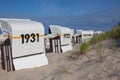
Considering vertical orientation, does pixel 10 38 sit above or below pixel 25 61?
above

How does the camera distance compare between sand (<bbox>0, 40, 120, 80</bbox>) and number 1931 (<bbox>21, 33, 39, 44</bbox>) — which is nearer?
sand (<bbox>0, 40, 120, 80</bbox>)

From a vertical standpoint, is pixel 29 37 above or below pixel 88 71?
above

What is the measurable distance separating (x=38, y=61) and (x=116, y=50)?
11.8 ft

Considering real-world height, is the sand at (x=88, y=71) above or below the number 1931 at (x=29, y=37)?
below

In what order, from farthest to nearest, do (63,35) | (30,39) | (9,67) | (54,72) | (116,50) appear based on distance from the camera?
(63,35) → (30,39) → (9,67) → (116,50) → (54,72)

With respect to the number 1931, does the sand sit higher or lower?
lower

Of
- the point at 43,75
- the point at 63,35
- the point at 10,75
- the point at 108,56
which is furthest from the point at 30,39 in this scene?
the point at 63,35

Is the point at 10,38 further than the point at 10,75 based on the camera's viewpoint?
Yes

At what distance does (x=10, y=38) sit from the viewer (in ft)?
32.4

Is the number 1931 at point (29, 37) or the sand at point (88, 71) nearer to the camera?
the sand at point (88, 71)

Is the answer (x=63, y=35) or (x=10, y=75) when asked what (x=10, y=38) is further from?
(x=63, y=35)

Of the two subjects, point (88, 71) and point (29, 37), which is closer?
point (88, 71)

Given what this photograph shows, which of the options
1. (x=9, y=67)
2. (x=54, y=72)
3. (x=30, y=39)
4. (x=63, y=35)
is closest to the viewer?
(x=54, y=72)

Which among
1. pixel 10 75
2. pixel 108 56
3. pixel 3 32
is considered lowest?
pixel 10 75
